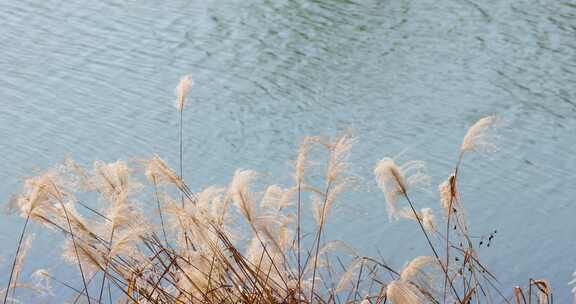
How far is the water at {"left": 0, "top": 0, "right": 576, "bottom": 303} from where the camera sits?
22.5 ft

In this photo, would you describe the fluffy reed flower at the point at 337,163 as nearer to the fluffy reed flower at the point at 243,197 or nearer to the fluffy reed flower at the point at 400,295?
the fluffy reed flower at the point at 243,197

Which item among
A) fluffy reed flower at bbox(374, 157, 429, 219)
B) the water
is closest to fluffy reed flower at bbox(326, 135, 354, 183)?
fluffy reed flower at bbox(374, 157, 429, 219)

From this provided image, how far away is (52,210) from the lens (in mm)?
2436

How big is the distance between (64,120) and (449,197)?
6976mm

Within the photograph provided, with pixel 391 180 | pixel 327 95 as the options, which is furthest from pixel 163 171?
pixel 327 95

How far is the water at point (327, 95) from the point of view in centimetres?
685

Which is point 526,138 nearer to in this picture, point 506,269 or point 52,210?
point 506,269

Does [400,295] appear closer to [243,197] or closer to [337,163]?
[243,197]

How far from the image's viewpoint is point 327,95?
30.7ft

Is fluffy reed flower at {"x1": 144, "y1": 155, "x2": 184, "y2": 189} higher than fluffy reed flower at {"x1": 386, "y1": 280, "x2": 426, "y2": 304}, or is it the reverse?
fluffy reed flower at {"x1": 386, "y1": 280, "x2": 426, "y2": 304}

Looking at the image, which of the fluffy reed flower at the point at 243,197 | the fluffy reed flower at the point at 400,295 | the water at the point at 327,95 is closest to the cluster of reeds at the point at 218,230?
the fluffy reed flower at the point at 243,197

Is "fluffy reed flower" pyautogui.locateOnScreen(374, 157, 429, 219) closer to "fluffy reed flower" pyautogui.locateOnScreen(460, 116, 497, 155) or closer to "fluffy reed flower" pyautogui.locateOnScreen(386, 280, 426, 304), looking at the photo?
"fluffy reed flower" pyautogui.locateOnScreen(460, 116, 497, 155)

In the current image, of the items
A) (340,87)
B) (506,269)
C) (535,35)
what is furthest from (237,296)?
(535,35)

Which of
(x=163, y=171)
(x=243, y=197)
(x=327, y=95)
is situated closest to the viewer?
(x=243, y=197)
